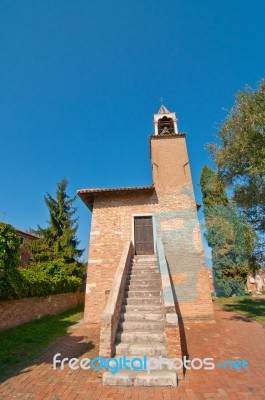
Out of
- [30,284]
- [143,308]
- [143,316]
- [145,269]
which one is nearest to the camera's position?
[143,316]

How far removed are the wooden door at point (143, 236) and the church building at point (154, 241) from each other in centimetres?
5

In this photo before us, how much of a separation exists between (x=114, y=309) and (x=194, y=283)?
542cm

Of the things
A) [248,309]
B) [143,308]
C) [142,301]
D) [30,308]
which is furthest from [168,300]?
[248,309]

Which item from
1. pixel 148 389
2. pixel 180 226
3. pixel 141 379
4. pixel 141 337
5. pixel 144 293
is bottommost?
pixel 148 389

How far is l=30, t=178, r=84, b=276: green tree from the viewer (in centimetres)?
1669

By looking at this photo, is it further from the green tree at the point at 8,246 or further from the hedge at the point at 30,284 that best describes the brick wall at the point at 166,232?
the green tree at the point at 8,246

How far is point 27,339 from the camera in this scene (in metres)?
7.01

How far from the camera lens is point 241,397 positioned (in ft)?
11.3

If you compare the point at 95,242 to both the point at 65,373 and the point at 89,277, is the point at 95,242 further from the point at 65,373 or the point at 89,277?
the point at 65,373

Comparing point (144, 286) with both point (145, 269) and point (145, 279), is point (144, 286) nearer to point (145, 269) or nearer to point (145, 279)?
point (145, 279)

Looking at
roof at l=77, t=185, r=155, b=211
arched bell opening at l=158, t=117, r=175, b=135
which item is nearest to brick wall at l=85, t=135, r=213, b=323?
roof at l=77, t=185, r=155, b=211

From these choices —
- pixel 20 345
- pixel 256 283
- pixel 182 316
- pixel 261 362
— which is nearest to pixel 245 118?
pixel 261 362

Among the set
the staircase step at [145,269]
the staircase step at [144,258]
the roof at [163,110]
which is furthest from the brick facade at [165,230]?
the roof at [163,110]

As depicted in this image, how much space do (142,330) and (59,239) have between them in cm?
1356
